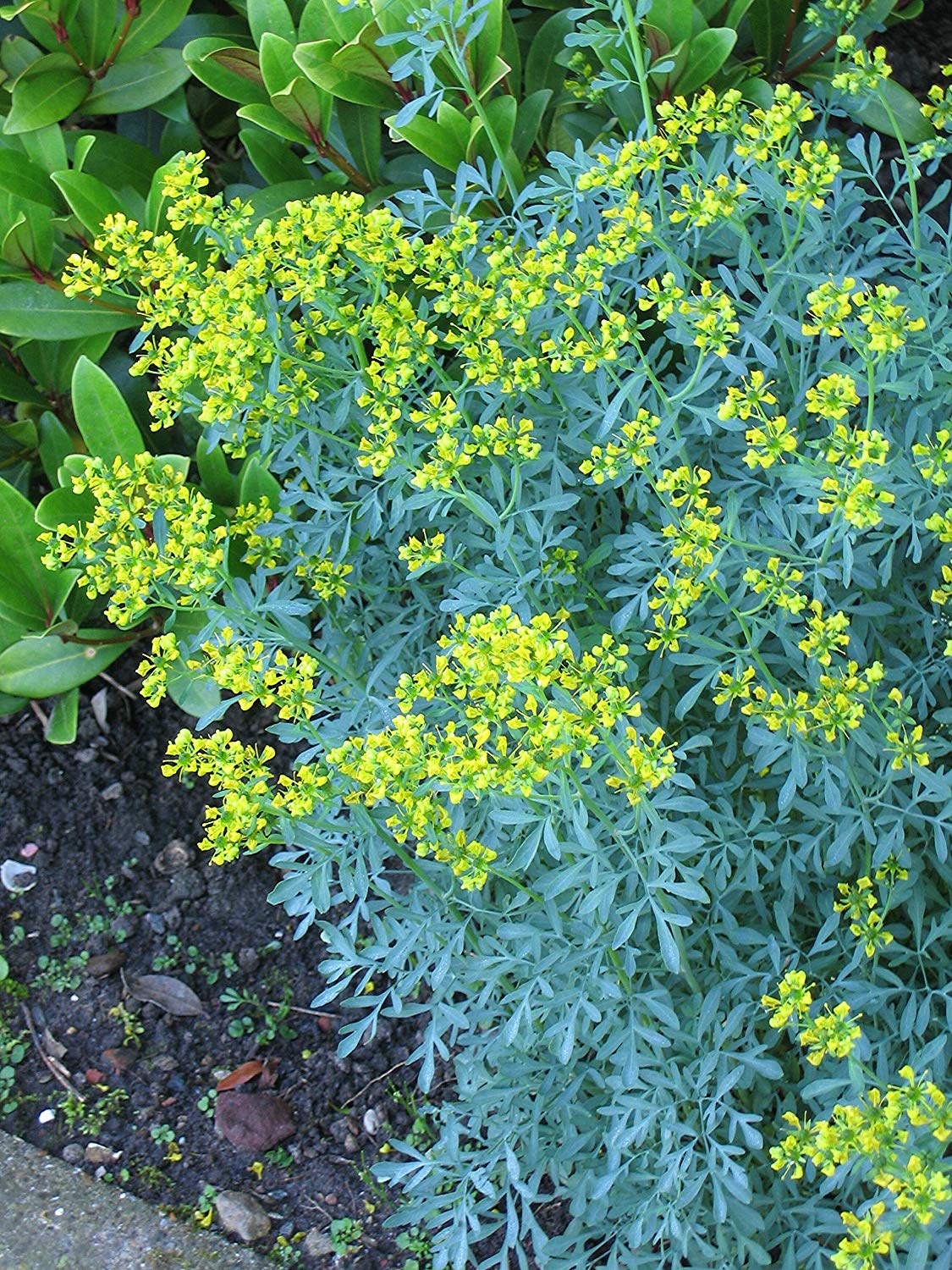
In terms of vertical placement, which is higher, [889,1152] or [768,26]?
[768,26]

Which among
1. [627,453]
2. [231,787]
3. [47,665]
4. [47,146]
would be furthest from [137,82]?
[231,787]

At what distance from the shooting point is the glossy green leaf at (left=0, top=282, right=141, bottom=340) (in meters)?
2.83

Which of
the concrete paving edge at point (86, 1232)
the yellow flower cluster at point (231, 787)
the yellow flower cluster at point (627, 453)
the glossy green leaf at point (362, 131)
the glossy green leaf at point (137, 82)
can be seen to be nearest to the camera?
the yellow flower cluster at point (231, 787)

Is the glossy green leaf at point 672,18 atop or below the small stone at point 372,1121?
atop

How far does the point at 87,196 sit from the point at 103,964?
1648 millimetres

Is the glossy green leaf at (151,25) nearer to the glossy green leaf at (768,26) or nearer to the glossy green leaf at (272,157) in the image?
the glossy green leaf at (272,157)

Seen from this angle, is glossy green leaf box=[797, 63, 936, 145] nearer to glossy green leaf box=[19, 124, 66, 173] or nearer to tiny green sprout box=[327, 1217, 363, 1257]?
glossy green leaf box=[19, 124, 66, 173]

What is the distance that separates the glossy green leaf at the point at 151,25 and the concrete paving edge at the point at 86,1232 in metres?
2.39

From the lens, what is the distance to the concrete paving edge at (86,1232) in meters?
2.53

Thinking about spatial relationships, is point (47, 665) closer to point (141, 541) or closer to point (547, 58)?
point (141, 541)

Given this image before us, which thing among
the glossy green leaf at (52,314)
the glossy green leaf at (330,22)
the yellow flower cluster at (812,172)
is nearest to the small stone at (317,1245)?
the glossy green leaf at (52,314)

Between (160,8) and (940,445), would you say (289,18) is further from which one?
(940,445)

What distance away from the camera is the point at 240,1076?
2.80 m

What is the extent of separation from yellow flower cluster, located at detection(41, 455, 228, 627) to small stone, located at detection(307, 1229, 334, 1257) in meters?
1.28
